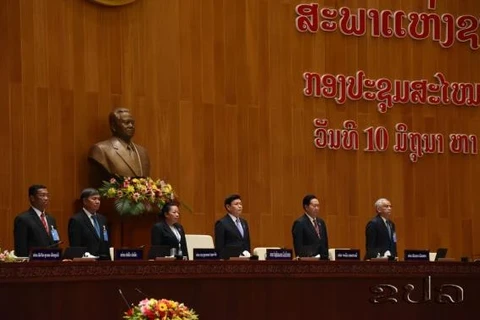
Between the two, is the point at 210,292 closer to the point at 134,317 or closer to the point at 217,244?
the point at 217,244

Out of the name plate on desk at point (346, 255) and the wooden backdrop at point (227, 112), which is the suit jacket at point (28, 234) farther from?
the name plate on desk at point (346, 255)

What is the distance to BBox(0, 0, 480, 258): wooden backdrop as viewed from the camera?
13.1 meters

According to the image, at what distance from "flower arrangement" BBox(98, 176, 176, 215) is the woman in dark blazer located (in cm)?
78

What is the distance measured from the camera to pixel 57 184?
13125 millimetres

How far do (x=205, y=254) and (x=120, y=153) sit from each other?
268cm

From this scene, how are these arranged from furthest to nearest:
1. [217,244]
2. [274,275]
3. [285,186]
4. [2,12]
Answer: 1. [285,186]
2. [2,12]
3. [217,244]
4. [274,275]

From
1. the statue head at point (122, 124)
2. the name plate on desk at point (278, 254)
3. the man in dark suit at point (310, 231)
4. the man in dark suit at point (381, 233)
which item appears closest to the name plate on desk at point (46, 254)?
the name plate on desk at point (278, 254)

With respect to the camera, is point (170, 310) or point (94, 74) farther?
point (94, 74)

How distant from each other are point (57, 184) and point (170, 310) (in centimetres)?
571

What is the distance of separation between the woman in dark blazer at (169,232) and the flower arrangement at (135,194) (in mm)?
778

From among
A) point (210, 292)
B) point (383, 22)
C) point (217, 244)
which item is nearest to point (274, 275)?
point (210, 292)

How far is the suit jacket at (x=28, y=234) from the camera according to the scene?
10.8 m

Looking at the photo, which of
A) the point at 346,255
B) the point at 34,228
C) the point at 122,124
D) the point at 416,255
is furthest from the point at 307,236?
the point at 34,228

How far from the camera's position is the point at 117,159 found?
12891mm
